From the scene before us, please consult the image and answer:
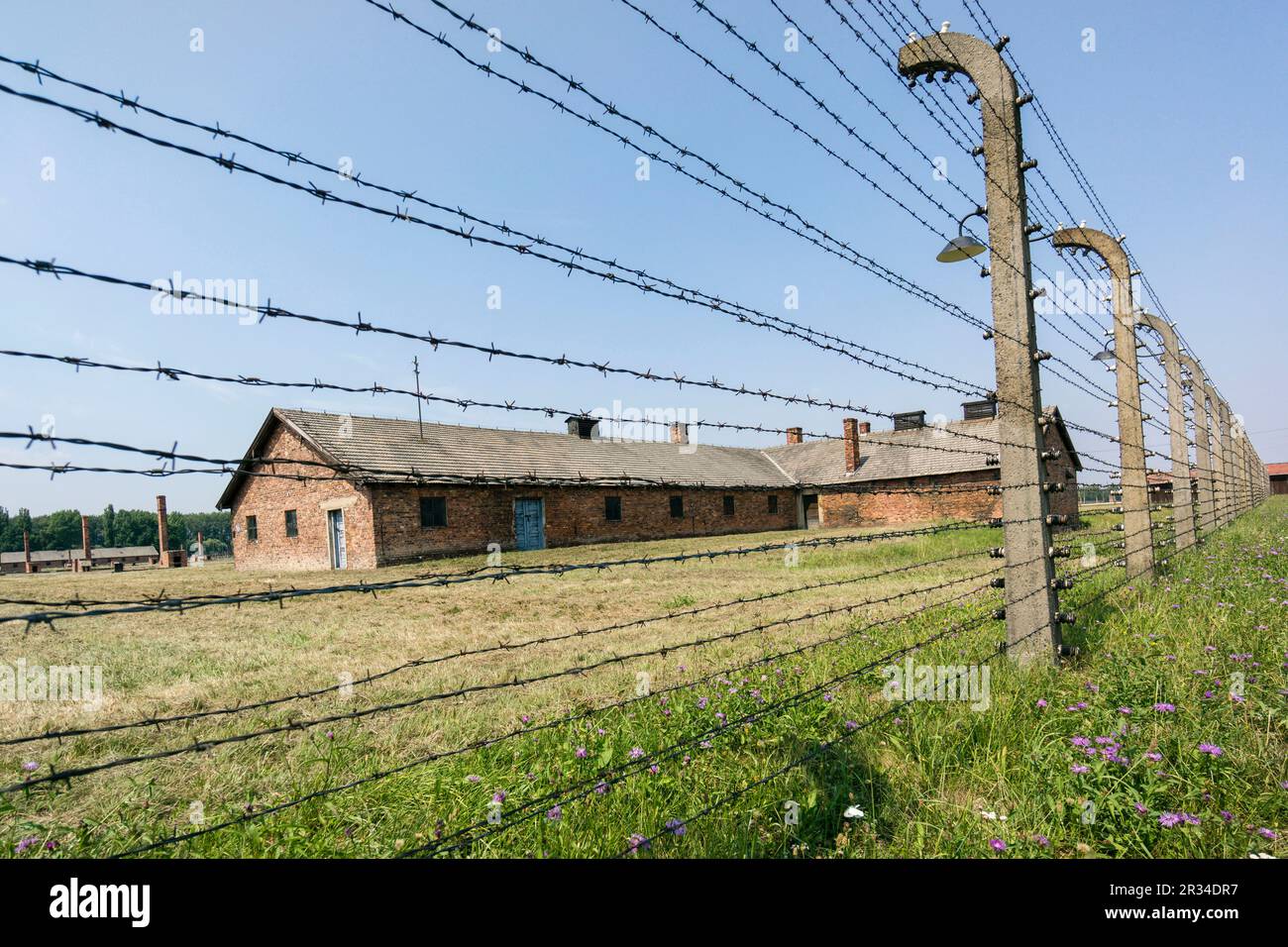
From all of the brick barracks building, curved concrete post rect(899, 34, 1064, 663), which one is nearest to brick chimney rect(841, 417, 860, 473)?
the brick barracks building

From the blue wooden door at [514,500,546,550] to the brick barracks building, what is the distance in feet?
0.14

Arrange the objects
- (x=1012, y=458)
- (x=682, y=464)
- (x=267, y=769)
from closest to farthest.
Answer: (x=267, y=769) → (x=1012, y=458) → (x=682, y=464)

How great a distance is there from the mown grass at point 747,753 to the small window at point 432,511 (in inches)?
548

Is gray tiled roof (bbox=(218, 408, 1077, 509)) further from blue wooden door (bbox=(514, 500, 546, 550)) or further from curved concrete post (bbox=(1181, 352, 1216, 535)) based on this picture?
curved concrete post (bbox=(1181, 352, 1216, 535))

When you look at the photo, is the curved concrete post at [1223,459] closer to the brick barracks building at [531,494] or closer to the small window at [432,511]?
the brick barracks building at [531,494]

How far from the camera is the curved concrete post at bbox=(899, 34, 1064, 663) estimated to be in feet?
13.4

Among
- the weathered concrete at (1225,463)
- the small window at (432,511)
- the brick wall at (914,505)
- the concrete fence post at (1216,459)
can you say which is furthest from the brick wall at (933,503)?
the small window at (432,511)

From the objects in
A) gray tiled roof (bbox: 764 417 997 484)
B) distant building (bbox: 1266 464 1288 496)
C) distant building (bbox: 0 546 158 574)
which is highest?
gray tiled roof (bbox: 764 417 997 484)

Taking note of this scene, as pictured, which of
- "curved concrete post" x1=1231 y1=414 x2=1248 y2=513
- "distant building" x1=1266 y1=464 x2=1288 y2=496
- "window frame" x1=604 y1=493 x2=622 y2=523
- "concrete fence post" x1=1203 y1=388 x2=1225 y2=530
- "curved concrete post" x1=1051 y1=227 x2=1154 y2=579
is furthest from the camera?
"distant building" x1=1266 y1=464 x2=1288 y2=496

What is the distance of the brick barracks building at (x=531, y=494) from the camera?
20.1m

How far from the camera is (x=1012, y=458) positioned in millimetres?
4164
